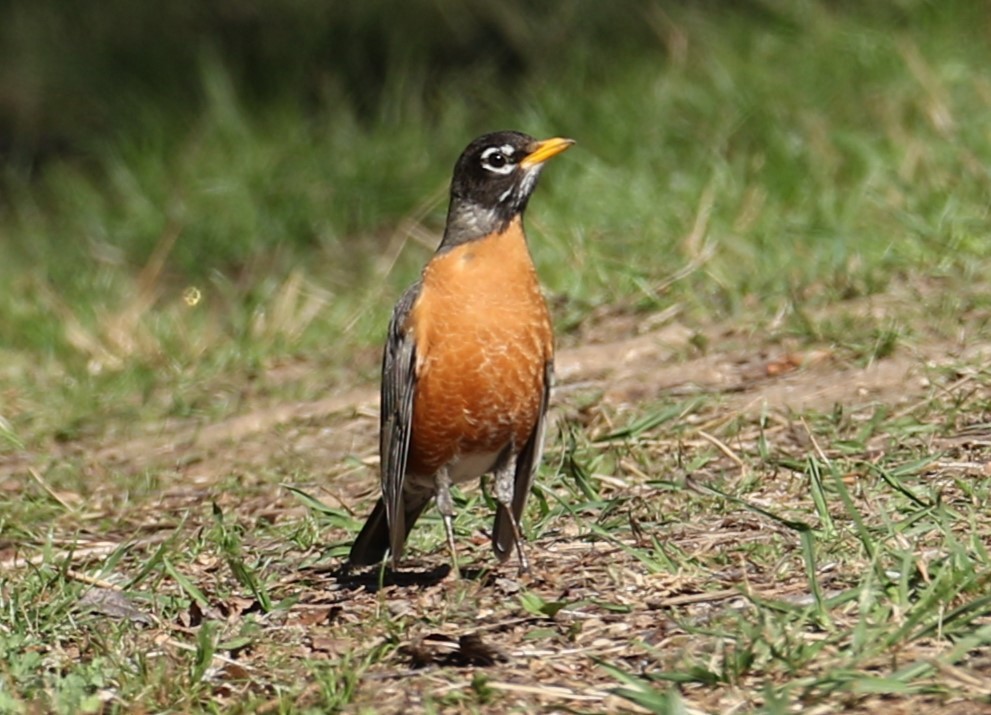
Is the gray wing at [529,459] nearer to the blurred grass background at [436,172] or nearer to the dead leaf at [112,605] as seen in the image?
the dead leaf at [112,605]

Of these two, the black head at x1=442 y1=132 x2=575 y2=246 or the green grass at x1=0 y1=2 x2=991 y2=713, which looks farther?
the black head at x1=442 y1=132 x2=575 y2=246

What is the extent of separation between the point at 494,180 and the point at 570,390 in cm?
142

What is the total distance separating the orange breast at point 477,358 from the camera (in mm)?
4988

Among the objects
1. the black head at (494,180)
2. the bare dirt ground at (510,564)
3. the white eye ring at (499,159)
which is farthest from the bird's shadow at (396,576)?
the white eye ring at (499,159)

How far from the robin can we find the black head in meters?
0.05

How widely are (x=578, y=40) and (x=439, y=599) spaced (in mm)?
6304

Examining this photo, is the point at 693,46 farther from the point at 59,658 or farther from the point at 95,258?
the point at 59,658

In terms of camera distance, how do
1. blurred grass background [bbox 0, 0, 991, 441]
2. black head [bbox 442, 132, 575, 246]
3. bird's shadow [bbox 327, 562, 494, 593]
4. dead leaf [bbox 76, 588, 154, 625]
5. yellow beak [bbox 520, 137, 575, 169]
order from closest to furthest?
dead leaf [bbox 76, 588, 154, 625] → bird's shadow [bbox 327, 562, 494, 593] → black head [bbox 442, 132, 575, 246] → yellow beak [bbox 520, 137, 575, 169] → blurred grass background [bbox 0, 0, 991, 441]

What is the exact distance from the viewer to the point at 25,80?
42.2 feet

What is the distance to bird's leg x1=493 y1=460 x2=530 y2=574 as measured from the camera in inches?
195

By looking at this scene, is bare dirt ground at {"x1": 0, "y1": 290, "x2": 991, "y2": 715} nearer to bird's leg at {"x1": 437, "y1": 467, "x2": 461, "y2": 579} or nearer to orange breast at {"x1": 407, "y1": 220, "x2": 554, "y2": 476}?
bird's leg at {"x1": 437, "y1": 467, "x2": 461, "y2": 579}

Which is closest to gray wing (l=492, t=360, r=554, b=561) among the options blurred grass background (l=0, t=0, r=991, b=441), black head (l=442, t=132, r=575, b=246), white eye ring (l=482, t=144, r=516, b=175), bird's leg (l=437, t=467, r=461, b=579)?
bird's leg (l=437, t=467, r=461, b=579)

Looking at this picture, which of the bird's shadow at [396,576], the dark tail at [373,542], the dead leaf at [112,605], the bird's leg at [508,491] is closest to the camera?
the dead leaf at [112,605]

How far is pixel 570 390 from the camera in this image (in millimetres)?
6672
